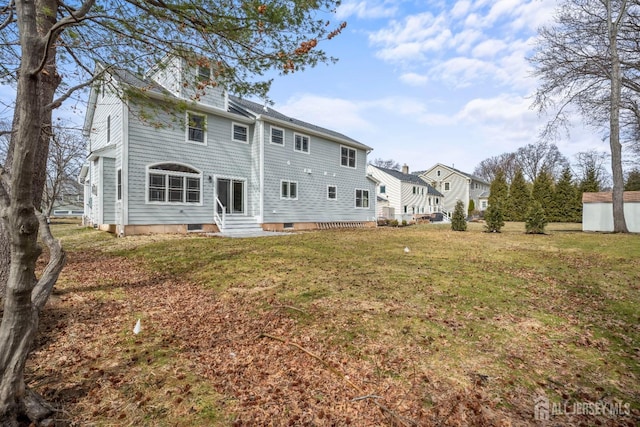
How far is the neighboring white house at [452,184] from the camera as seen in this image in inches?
1722

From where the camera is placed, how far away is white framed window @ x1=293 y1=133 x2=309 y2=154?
57.3ft

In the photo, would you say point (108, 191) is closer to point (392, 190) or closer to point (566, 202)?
point (392, 190)

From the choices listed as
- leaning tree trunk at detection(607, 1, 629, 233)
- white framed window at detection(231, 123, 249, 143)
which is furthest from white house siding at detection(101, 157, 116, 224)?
leaning tree trunk at detection(607, 1, 629, 233)

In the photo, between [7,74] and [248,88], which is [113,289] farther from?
[248,88]

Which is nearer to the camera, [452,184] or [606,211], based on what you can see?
[606,211]

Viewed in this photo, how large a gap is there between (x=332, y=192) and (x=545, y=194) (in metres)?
23.5

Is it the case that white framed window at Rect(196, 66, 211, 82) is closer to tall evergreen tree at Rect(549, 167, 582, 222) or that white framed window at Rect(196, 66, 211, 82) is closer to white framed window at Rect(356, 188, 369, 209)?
white framed window at Rect(356, 188, 369, 209)

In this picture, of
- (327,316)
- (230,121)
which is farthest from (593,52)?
(327,316)

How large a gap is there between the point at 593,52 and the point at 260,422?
74.8 feet

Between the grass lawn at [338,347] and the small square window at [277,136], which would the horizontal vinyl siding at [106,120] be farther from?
the grass lawn at [338,347]

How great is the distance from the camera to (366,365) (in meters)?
2.85

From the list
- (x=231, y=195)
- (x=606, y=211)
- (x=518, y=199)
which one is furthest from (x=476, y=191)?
(x=231, y=195)

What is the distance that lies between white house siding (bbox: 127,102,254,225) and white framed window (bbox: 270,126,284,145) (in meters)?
1.19

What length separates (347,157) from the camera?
68.4 feet
